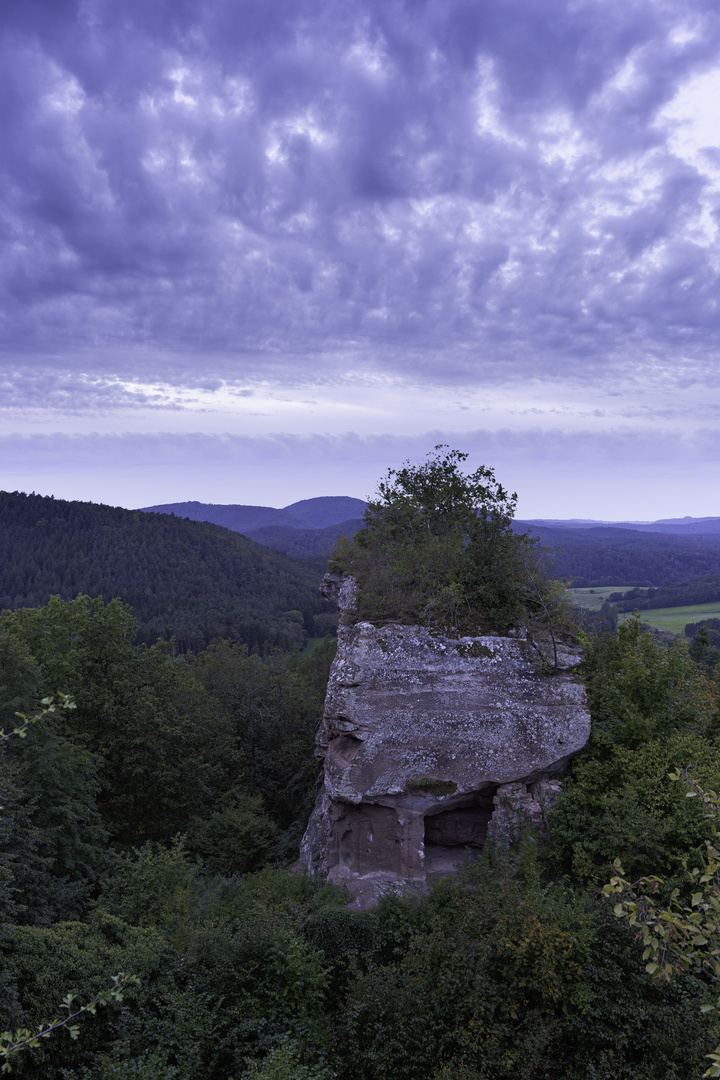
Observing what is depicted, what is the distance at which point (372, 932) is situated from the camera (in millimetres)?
12156

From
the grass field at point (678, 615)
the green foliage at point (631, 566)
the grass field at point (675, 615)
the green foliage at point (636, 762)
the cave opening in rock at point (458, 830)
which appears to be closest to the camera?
the green foliage at point (636, 762)

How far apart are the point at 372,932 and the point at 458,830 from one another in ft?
16.8

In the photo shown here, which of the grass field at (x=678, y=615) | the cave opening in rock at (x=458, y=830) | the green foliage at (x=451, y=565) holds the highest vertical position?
the green foliage at (x=451, y=565)

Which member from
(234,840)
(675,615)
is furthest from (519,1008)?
(675,615)

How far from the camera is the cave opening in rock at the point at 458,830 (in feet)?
53.6

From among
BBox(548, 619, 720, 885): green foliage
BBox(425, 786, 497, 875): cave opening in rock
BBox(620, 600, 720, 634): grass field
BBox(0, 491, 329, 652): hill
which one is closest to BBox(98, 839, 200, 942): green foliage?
BBox(425, 786, 497, 875): cave opening in rock

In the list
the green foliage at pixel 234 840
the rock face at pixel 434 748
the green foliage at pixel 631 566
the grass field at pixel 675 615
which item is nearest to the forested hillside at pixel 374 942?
the green foliage at pixel 234 840

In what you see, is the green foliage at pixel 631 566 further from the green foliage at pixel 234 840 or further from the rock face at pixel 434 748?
the rock face at pixel 434 748

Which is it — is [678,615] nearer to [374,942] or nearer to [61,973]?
[374,942]

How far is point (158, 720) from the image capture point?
21422 mm

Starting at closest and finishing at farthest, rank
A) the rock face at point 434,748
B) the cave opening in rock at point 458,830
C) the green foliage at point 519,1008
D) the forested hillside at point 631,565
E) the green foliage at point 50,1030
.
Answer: the green foliage at point 50,1030
the green foliage at point 519,1008
the rock face at point 434,748
the cave opening in rock at point 458,830
the forested hillside at point 631,565

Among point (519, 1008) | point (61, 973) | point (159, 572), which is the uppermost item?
point (61, 973)

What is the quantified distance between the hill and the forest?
5591cm

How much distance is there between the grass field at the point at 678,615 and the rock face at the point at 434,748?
214 ft
